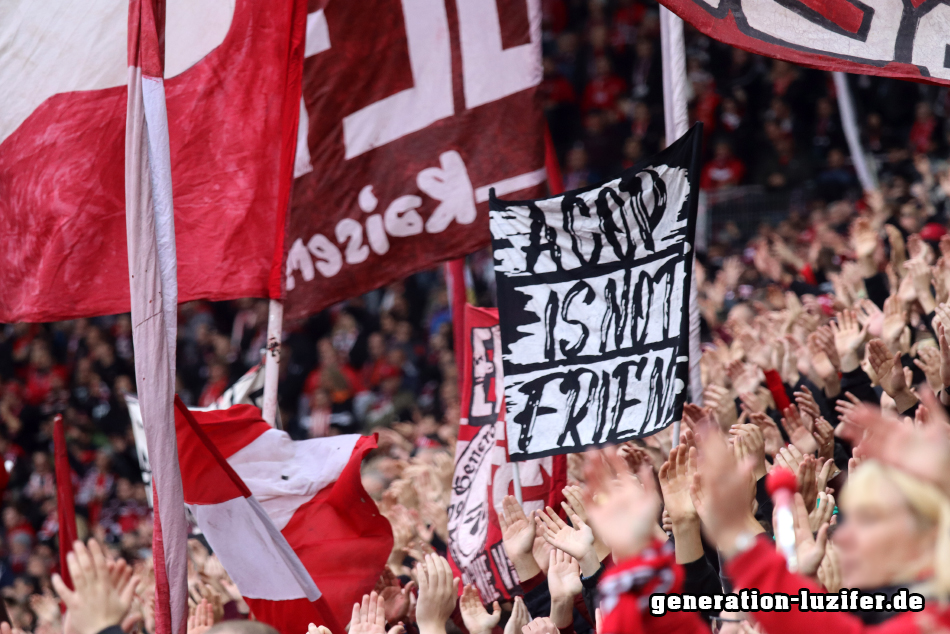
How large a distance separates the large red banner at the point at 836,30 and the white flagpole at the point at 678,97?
486 millimetres

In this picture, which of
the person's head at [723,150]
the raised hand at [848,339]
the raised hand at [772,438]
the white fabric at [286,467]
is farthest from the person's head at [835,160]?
the white fabric at [286,467]

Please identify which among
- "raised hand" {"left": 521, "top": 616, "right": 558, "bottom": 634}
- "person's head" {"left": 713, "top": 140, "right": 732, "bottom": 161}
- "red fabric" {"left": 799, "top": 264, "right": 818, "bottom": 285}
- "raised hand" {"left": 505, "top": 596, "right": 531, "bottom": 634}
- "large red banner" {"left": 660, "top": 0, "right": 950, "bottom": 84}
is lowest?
"raised hand" {"left": 505, "top": 596, "right": 531, "bottom": 634}

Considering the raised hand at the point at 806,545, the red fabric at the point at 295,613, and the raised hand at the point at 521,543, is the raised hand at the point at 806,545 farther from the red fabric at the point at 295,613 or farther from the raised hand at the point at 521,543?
the red fabric at the point at 295,613

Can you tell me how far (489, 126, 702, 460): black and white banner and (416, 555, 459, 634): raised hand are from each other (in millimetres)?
818

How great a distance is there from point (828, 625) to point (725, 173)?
30.3 ft

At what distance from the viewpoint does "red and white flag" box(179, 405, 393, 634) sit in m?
4.49

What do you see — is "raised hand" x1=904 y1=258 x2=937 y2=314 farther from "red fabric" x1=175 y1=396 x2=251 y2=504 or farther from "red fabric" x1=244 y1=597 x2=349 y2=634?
"red fabric" x1=175 y1=396 x2=251 y2=504

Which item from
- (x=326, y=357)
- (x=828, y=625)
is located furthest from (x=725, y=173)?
(x=828, y=625)

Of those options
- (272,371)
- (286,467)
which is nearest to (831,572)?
(286,467)

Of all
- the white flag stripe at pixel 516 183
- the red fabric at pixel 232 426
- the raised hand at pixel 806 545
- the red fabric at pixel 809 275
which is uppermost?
the white flag stripe at pixel 516 183

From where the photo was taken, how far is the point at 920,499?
158 centimetres

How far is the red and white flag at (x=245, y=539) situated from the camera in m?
4.06

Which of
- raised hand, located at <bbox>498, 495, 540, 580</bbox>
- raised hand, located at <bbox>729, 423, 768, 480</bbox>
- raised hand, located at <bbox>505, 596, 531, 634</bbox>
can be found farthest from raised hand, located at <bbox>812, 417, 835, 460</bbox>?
raised hand, located at <bbox>505, 596, 531, 634</bbox>

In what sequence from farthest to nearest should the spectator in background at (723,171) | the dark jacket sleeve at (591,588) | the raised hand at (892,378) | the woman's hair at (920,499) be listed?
the spectator in background at (723,171) → the raised hand at (892,378) → the dark jacket sleeve at (591,588) → the woman's hair at (920,499)
